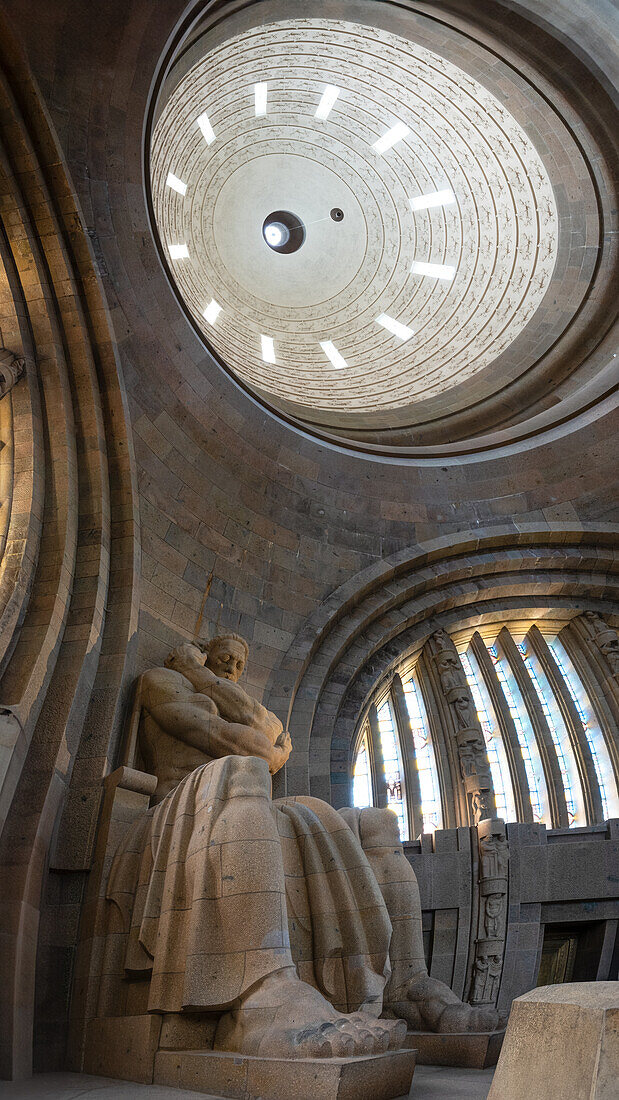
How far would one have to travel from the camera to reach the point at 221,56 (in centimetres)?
1045

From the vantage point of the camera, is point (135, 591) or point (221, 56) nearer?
point (135, 591)

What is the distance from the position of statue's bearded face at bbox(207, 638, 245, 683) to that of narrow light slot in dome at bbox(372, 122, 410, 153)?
9.48 m

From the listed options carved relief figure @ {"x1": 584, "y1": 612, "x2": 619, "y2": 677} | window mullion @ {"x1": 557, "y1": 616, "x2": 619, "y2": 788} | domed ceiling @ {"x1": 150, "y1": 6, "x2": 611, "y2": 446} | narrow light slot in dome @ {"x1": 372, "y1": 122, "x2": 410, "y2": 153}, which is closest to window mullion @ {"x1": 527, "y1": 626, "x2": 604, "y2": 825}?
window mullion @ {"x1": 557, "y1": 616, "x2": 619, "y2": 788}

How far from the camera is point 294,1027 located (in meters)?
3.03

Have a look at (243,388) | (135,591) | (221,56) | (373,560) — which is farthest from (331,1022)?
(221,56)

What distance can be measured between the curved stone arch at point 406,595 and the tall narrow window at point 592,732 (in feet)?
2.12

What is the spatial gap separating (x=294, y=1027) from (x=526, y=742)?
625cm

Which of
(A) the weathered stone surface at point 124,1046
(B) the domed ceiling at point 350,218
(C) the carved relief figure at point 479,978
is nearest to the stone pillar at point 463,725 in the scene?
(C) the carved relief figure at point 479,978

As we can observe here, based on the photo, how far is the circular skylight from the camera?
11.0 metres

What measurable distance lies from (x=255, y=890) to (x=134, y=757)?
2.14m

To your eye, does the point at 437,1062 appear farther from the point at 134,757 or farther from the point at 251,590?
the point at 251,590

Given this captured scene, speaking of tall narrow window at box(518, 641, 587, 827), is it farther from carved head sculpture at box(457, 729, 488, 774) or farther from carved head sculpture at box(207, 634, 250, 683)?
carved head sculpture at box(207, 634, 250, 683)

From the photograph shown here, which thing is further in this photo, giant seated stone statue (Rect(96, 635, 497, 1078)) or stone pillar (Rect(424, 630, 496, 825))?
stone pillar (Rect(424, 630, 496, 825))

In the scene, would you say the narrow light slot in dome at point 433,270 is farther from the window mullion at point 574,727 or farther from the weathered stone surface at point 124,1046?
the weathered stone surface at point 124,1046
